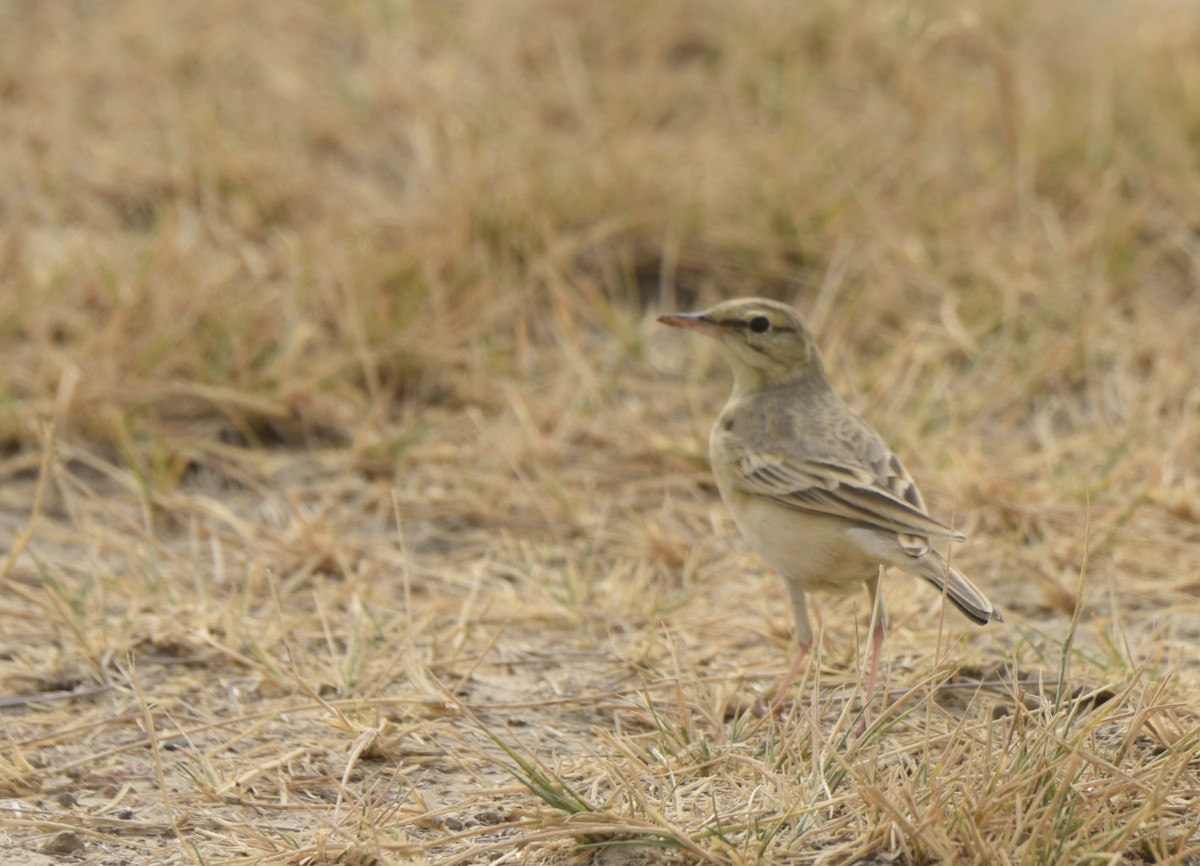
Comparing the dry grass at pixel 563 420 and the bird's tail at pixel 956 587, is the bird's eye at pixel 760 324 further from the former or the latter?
the bird's tail at pixel 956 587

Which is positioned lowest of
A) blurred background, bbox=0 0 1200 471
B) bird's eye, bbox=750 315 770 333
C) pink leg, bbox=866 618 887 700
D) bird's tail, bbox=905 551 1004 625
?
blurred background, bbox=0 0 1200 471

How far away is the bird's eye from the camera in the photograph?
4496mm

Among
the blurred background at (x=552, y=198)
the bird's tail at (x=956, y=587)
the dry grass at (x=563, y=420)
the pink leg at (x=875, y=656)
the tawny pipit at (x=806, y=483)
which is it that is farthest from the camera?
the blurred background at (x=552, y=198)

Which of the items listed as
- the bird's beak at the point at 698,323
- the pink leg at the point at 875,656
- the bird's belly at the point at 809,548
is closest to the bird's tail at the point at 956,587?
the bird's belly at the point at 809,548

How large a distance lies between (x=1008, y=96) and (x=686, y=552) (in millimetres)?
3627

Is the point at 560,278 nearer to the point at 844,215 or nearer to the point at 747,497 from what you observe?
the point at 844,215

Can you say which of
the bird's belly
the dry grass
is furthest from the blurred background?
the bird's belly

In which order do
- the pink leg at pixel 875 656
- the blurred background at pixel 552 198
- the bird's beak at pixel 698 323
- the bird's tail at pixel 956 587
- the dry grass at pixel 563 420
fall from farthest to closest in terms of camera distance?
1. the blurred background at pixel 552 198
2. the bird's beak at pixel 698 323
3. the pink leg at pixel 875 656
4. the bird's tail at pixel 956 587
5. the dry grass at pixel 563 420

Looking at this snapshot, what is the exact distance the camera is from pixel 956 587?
3.58m

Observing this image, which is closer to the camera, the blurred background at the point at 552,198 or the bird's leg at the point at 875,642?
the bird's leg at the point at 875,642

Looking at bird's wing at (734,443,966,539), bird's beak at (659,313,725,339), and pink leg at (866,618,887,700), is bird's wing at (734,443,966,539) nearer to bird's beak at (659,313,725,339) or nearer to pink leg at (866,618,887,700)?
pink leg at (866,618,887,700)

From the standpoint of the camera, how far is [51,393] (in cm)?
569

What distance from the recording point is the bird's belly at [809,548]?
12.7 feet

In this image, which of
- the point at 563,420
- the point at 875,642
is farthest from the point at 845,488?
the point at 563,420
